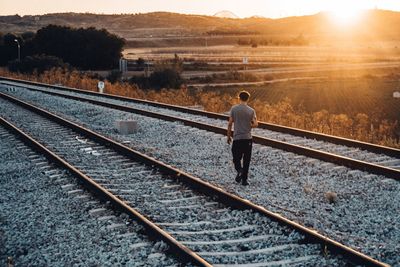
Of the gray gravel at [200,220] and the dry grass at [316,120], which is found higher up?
the gray gravel at [200,220]

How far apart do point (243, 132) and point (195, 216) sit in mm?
2542

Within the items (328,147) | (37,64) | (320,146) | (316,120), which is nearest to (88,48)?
(37,64)

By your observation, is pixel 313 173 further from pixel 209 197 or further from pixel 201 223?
pixel 201 223

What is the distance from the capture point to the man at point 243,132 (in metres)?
10.4

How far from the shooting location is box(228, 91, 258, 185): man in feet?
34.1

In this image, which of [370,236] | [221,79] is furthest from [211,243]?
[221,79]

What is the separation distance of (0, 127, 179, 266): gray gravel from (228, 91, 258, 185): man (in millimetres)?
2746

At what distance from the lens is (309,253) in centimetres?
684

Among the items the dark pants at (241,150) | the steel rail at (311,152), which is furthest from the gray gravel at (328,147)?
the dark pants at (241,150)

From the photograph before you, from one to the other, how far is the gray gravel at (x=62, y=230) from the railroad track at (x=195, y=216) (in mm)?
265

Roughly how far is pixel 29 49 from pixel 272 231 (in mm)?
68839

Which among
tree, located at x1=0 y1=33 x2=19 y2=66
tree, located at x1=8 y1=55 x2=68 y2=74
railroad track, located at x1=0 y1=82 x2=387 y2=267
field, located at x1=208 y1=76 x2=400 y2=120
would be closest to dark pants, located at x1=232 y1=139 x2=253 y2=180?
railroad track, located at x1=0 y1=82 x2=387 y2=267

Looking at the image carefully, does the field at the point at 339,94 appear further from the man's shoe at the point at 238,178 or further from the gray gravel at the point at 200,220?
the gray gravel at the point at 200,220

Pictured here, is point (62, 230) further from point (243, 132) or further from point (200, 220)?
point (243, 132)
